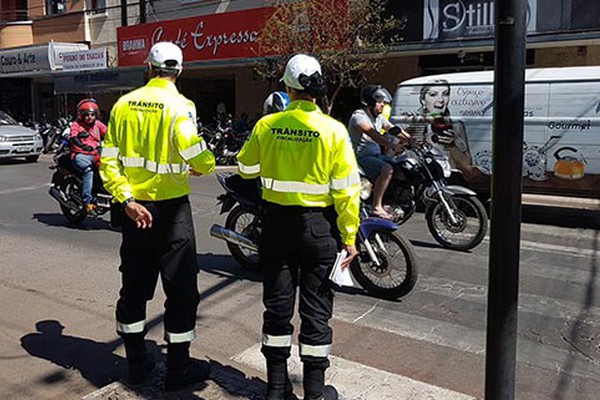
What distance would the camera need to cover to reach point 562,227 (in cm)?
912

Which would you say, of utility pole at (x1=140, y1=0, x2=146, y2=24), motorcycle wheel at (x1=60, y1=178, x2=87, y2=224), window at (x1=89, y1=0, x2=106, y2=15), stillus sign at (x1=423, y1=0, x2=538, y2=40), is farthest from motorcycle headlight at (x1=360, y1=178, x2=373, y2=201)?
window at (x1=89, y1=0, x2=106, y2=15)

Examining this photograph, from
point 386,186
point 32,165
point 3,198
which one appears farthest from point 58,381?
point 32,165

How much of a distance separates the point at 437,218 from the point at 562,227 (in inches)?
103

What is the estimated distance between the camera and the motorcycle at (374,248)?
5500 millimetres

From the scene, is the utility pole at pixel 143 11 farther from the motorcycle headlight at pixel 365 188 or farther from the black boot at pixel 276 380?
the black boot at pixel 276 380

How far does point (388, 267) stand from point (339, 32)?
30.5ft

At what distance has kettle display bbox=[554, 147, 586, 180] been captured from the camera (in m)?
8.95

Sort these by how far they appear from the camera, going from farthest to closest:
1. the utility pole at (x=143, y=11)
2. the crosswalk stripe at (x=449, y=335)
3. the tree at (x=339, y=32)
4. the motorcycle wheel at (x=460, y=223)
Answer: the utility pole at (x=143, y=11), the tree at (x=339, y=32), the motorcycle wheel at (x=460, y=223), the crosswalk stripe at (x=449, y=335)

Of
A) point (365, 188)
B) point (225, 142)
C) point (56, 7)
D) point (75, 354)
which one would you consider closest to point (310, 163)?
point (75, 354)

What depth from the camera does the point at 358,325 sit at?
4.97m

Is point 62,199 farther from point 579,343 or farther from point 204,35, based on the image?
point 204,35

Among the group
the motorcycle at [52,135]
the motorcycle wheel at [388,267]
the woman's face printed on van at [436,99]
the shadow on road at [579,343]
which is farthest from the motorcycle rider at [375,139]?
the motorcycle at [52,135]

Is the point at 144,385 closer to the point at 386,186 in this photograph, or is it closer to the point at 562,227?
the point at 386,186

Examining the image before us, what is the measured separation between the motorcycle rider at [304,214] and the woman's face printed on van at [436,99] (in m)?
6.91
